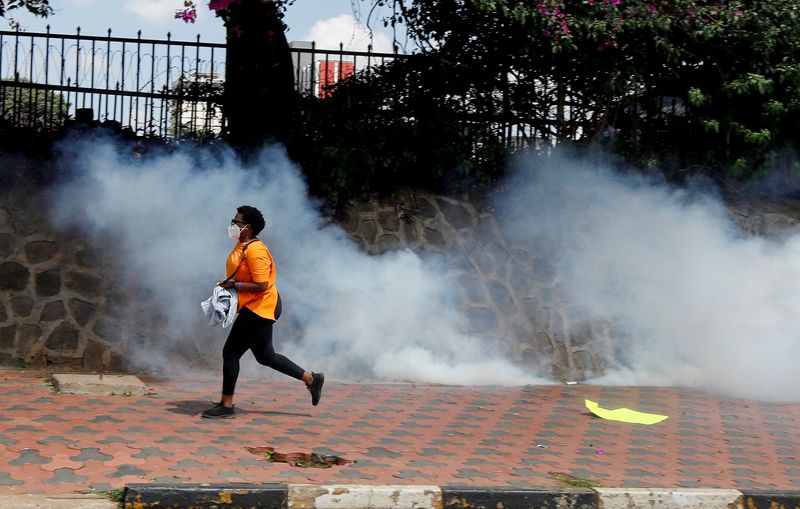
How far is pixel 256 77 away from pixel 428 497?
6.51 metres

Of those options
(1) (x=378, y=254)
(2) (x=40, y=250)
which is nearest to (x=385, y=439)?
(1) (x=378, y=254)

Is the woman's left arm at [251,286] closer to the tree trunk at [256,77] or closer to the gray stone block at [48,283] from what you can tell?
the gray stone block at [48,283]

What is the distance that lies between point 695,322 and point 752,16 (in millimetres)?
3331

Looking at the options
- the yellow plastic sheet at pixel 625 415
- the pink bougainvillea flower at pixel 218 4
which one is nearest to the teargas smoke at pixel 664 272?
the yellow plastic sheet at pixel 625 415

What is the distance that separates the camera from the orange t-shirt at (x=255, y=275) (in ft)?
23.0

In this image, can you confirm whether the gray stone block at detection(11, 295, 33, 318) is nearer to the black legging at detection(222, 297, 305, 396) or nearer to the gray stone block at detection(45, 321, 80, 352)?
the gray stone block at detection(45, 321, 80, 352)

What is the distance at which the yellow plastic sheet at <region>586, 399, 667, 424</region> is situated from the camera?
793 centimetres

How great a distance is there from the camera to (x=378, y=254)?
34.0 ft

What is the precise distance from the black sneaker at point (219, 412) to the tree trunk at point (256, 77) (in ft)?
13.2

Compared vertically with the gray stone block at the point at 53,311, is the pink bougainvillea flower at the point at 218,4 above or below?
above

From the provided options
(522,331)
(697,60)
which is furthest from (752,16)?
(522,331)

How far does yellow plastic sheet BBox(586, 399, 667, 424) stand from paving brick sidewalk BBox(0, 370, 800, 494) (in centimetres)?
11

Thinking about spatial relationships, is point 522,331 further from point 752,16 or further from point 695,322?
point 752,16

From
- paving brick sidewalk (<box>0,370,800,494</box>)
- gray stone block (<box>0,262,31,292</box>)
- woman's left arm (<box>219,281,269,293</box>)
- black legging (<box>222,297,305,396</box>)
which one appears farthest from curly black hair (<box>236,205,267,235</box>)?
gray stone block (<box>0,262,31,292</box>)
